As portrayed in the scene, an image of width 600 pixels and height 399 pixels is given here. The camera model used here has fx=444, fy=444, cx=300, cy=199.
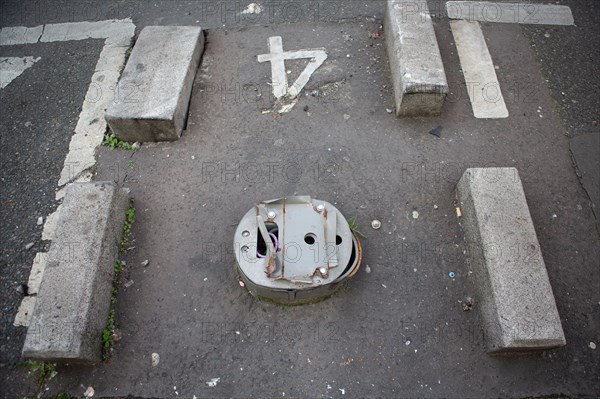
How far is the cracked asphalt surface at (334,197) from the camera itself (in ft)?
10.4

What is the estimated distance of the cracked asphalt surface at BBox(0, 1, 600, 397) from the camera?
318 cm

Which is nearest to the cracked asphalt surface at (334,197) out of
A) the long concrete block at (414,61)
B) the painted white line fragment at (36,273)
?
the painted white line fragment at (36,273)

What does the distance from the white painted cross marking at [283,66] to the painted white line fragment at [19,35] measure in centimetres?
280

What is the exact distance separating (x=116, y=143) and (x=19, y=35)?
8.01ft

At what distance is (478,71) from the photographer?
4754mm

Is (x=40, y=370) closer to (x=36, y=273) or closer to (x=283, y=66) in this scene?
(x=36, y=273)

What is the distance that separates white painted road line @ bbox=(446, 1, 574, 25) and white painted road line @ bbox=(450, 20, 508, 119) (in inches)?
6.6

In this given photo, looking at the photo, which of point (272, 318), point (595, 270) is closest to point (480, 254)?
point (595, 270)

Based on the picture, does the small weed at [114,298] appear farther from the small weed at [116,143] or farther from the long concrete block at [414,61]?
the long concrete block at [414,61]

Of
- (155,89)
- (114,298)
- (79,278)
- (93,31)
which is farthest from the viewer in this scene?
(93,31)

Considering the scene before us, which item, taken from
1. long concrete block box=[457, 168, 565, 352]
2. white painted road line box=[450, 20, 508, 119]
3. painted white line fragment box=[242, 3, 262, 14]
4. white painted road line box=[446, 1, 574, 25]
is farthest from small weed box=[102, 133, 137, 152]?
white painted road line box=[446, 1, 574, 25]

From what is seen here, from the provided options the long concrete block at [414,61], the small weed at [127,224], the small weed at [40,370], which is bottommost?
the small weed at [40,370]

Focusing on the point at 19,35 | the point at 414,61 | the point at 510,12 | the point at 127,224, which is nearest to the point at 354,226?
the point at 414,61

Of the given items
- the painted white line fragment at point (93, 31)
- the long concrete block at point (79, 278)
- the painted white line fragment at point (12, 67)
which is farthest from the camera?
the painted white line fragment at point (93, 31)
